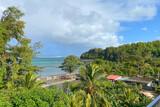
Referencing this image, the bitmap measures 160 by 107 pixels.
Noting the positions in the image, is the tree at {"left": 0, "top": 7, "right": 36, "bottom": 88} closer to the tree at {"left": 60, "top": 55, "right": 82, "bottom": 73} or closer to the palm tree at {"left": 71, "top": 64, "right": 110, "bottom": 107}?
the palm tree at {"left": 71, "top": 64, "right": 110, "bottom": 107}

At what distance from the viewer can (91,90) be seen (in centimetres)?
2367

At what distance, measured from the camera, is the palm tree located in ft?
74.0

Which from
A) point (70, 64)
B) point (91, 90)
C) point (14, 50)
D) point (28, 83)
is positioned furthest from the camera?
point (70, 64)

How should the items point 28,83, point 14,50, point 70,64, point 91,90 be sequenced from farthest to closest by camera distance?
point 70,64
point 14,50
point 28,83
point 91,90

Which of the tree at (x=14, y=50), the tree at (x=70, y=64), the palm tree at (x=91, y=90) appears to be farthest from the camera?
the tree at (x=70, y=64)

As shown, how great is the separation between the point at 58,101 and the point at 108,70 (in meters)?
40.2

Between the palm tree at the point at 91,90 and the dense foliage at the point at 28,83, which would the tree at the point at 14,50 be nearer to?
the dense foliage at the point at 28,83

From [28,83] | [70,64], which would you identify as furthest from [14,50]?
[70,64]

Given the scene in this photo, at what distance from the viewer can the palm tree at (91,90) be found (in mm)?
22562

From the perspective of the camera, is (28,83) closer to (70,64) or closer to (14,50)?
(14,50)

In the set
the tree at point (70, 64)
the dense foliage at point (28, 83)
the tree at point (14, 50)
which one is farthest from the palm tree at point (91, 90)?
the tree at point (70, 64)

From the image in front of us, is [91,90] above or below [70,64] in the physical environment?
below

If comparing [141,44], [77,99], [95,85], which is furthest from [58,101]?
[141,44]

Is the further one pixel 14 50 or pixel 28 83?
pixel 14 50
